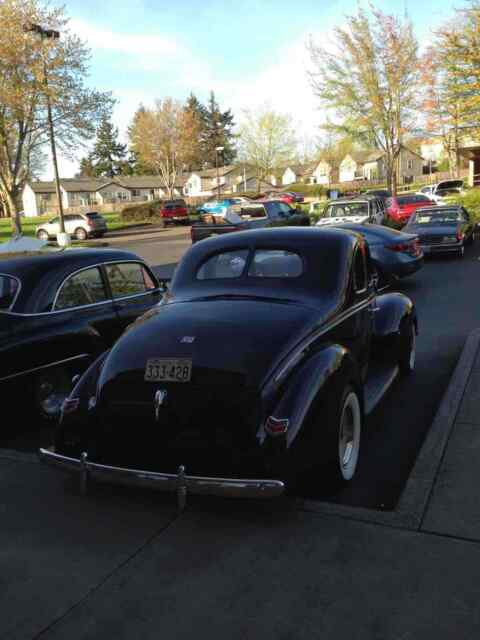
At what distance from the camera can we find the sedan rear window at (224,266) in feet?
16.3

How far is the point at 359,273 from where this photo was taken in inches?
207

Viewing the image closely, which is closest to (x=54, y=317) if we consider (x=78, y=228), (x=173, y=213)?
(x=78, y=228)

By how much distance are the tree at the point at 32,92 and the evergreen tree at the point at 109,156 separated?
80.4m

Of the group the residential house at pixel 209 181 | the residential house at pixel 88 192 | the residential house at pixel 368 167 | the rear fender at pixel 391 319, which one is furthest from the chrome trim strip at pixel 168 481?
the residential house at pixel 209 181

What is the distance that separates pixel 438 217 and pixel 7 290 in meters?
15.7

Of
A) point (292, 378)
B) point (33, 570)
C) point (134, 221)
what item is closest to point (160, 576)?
point (33, 570)

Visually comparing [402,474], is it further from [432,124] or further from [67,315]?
[432,124]

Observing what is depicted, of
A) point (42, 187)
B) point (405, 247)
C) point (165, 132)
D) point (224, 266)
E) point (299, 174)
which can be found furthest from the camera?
point (299, 174)

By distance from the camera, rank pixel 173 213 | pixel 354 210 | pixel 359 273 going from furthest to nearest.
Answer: pixel 173 213 < pixel 354 210 < pixel 359 273

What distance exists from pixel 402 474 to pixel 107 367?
2334 mm

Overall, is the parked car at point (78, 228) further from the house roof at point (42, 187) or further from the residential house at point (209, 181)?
the residential house at point (209, 181)

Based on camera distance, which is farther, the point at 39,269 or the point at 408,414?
the point at 39,269

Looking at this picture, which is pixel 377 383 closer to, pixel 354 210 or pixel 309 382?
pixel 309 382

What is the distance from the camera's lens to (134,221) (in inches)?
2076
